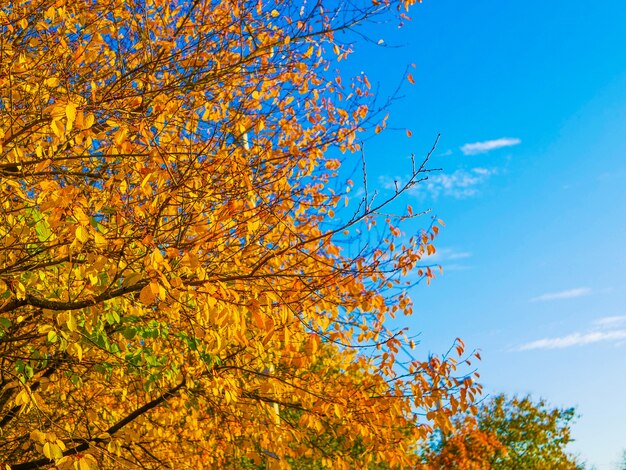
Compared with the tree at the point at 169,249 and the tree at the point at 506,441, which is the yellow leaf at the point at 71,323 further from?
the tree at the point at 506,441

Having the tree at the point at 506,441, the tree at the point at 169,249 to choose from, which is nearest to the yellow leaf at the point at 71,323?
the tree at the point at 169,249

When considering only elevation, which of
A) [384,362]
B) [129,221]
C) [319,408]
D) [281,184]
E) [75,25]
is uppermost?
[75,25]

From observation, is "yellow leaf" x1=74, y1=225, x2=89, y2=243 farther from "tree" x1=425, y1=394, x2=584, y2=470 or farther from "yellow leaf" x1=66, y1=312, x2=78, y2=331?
"tree" x1=425, y1=394, x2=584, y2=470

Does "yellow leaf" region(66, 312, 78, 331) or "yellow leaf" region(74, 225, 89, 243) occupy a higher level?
"yellow leaf" region(74, 225, 89, 243)

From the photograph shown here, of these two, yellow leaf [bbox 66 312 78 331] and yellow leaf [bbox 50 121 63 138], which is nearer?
yellow leaf [bbox 50 121 63 138]

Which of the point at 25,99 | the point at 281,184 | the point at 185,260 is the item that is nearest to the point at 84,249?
the point at 185,260

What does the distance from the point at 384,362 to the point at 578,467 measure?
13.0m

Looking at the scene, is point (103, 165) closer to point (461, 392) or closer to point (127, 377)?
point (127, 377)

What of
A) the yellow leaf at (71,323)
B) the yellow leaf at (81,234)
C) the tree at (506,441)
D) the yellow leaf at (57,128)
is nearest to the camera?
the yellow leaf at (81,234)

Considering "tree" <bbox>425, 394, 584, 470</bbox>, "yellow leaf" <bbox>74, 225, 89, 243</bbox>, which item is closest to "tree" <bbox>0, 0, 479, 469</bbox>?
"yellow leaf" <bbox>74, 225, 89, 243</bbox>

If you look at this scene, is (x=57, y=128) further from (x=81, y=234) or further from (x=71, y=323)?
(x=71, y=323)

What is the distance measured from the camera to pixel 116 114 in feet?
21.9

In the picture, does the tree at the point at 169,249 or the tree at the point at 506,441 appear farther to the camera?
the tree at the point at 506,441

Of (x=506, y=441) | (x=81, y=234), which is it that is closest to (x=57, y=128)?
(x=81, y=234)
